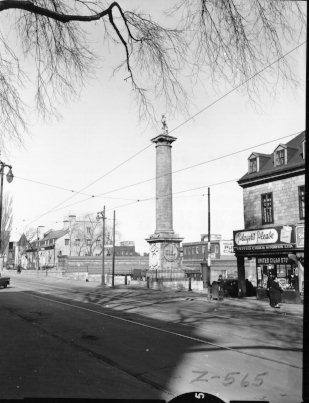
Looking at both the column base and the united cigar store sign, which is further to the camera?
the column base

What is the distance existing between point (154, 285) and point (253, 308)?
15.7 meters

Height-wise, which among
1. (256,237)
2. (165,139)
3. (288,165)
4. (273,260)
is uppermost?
(165,139)

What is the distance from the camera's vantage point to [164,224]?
37.8m

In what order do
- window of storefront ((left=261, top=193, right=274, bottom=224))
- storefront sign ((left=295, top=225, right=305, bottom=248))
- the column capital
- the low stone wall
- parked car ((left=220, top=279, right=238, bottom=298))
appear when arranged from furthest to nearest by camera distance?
the column capital, the low stone wall, parked car ((left=220, top=279, right=238, bottom=298)), window of storefront ((left=261, top=193, right=274, bottom=224)), storefront sign ((left=295, top=225, right=305, bottom=248))

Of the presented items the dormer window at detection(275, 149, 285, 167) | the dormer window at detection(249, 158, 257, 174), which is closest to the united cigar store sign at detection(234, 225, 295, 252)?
the dormer window at detection(249, 158, 257, 174)

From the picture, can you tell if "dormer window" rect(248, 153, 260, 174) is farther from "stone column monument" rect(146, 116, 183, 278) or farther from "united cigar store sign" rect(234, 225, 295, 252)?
"stone column monument" rect(146, 116, 183, 278)

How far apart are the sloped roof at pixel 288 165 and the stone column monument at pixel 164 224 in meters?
10.5

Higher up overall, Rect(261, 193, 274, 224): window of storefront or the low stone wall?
Rect(261, 193, 274, 224): window of storefront

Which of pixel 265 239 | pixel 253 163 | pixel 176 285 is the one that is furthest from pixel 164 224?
pixel 265 239

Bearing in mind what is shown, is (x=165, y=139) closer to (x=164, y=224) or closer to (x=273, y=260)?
(x=164, y=224)

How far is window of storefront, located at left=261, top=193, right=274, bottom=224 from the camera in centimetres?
2648

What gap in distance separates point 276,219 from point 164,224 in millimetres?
13695

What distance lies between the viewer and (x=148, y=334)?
38.9 ft

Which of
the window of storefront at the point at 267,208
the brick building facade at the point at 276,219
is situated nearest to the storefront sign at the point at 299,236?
the brick building facade at the point at 276,219
